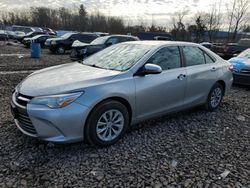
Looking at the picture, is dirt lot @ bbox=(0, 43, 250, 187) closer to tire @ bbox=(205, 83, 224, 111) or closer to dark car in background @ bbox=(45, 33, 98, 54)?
tire @ bbox=(205, 83, 224, 111)

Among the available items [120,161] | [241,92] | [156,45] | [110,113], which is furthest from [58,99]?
[241,92]

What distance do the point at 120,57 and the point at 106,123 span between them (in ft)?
4.13

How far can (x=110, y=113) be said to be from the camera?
340 centimetres

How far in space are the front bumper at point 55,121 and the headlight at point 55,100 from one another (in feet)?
0.15

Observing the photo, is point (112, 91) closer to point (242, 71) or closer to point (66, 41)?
point (242, 71)

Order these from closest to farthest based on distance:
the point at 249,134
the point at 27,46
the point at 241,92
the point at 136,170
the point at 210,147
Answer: the point at 136,170, the point at 210,147, the point at 249,134, the point at 241,92, the point at 27,46

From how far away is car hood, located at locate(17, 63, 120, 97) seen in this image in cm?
310

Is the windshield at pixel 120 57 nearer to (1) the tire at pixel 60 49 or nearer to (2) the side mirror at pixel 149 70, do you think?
(2) the side mirror at pixel 149 70

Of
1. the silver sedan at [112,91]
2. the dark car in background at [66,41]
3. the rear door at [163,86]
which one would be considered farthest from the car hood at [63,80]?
the dark car in background at [66,41]

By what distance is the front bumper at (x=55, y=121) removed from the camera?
9.61ft

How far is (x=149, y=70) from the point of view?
3.56 meters

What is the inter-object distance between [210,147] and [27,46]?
70.8 ft

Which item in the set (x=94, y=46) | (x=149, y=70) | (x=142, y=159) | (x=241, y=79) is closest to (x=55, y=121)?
(x=142, y=159)

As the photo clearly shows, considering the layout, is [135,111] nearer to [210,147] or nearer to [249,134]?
[210,147]
